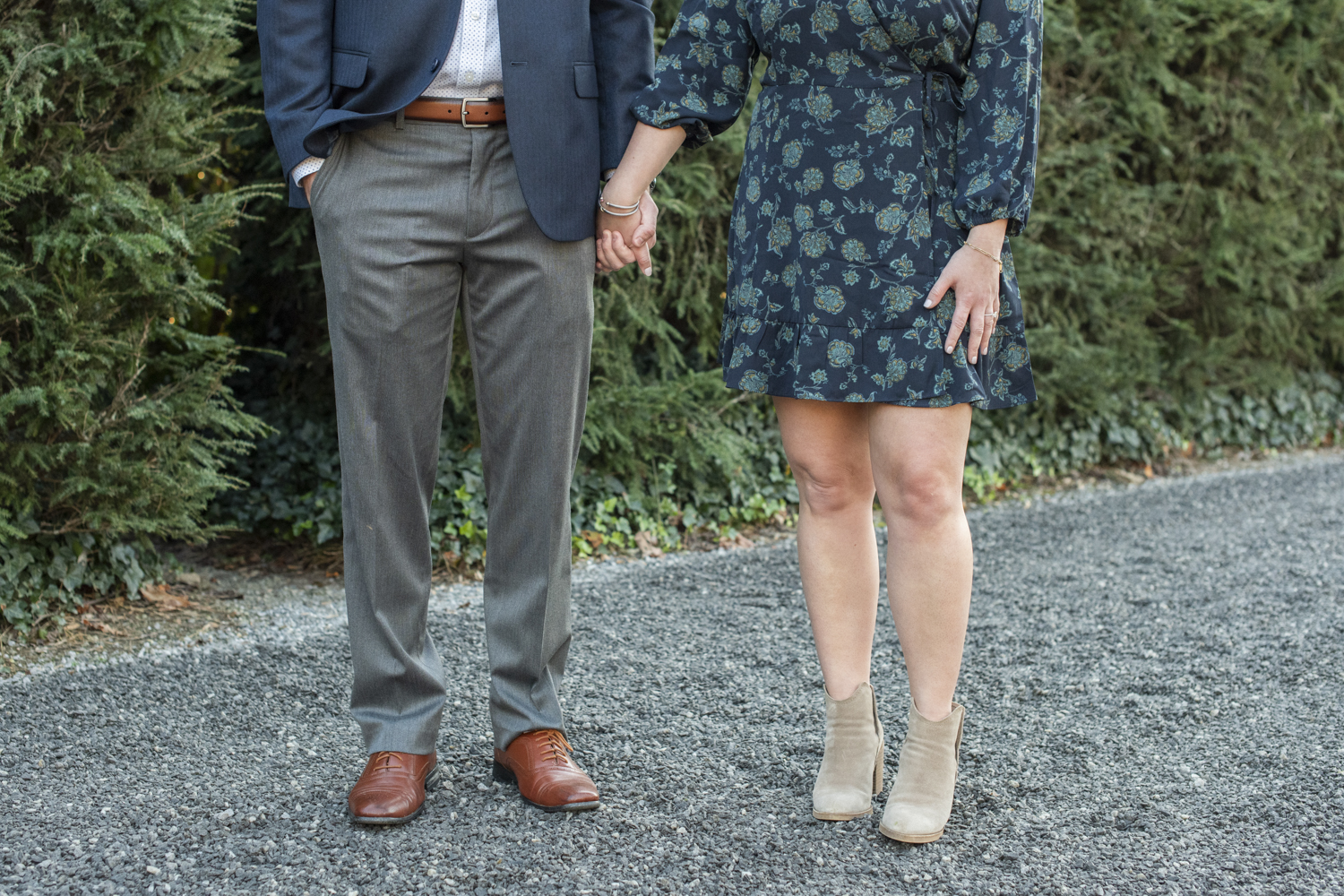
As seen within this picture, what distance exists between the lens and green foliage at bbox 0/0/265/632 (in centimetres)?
319

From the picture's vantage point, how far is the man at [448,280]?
7.01 feet

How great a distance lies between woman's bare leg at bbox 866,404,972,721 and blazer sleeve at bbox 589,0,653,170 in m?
0.74

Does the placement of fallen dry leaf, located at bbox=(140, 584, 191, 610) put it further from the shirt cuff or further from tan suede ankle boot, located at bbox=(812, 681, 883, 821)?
tan suede ankle boot, located at bbox=(812, 681, 883, 821)

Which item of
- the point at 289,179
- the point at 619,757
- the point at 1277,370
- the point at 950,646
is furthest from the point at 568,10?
the point at 1277,370

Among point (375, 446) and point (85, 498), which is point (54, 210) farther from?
point (375, 446)

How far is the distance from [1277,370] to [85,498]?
20.2 ft

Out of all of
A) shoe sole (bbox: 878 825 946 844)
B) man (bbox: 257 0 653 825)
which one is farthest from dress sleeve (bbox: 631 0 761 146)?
shoe sole (bbox: 878 825 946 844)

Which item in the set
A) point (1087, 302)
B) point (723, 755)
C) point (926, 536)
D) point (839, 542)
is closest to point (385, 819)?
point (723, 755)

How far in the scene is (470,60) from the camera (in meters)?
2.17

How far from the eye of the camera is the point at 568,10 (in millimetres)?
2191

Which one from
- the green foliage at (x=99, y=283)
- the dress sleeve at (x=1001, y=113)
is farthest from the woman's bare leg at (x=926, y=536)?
the green foliage at (x=99, y=283)

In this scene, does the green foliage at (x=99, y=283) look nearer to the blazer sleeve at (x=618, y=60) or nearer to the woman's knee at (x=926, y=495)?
the blazer sleeve at (x=618, y=60)

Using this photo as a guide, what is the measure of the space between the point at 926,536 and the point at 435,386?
0.98 metres

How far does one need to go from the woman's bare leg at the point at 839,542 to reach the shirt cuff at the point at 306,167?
0.98m
